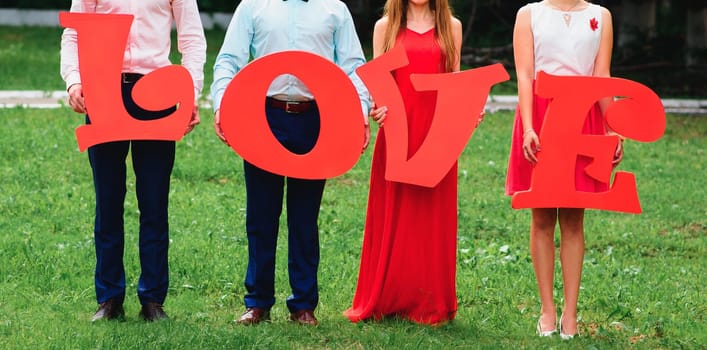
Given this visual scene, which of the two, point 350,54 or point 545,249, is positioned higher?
point 350,54

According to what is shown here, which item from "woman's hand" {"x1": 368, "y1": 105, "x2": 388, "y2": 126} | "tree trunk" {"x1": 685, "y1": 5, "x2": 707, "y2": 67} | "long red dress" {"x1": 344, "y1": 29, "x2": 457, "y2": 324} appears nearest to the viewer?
"woman's hand" {"x1": 368, "y1": 105, "x2": 388, "y2": 126}

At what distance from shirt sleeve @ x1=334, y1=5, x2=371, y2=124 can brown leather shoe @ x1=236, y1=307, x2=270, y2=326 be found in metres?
1.16

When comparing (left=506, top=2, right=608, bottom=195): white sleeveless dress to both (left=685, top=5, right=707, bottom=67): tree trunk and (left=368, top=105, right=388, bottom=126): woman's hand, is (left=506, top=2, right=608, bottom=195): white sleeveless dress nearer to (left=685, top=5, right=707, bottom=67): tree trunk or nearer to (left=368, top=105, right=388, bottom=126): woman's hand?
(left=368, top=105, right=388, bottom=126): woman's hand

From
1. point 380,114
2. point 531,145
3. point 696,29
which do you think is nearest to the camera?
point 531,145

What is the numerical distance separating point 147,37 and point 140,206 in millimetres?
881

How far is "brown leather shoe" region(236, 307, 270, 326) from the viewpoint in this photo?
19.5 feet

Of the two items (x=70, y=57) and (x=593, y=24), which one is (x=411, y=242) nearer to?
(x=593, y=24)

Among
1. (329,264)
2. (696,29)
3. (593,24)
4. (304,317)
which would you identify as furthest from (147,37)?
(696,29)

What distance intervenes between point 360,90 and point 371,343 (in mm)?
1305

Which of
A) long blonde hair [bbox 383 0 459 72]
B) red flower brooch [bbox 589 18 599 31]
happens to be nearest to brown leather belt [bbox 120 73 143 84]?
long blonde hair [bbox 383 0 459 72]

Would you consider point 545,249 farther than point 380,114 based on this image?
Yes

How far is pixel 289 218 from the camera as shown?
5.92 meters

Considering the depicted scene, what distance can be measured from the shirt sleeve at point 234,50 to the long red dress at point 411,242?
2.81ft

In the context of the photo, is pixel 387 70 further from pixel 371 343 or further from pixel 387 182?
pixel 371 343
